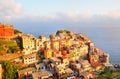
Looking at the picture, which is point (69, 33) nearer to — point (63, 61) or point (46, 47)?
point (46, 47)

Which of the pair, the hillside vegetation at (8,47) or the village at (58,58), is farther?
the hillside vegetation at (8,47)

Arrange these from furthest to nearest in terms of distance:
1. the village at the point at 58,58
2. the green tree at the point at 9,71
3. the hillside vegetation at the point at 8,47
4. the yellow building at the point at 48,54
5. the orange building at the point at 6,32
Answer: the orange building at the point at 6,32, the yellow building at the point at 48,54, the hillside vegetation at the point at 8,47, the village at the point at 58,58, the green tree at the point at 9,71

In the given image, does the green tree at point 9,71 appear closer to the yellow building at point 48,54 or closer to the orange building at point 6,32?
the yellow building at point 48,54

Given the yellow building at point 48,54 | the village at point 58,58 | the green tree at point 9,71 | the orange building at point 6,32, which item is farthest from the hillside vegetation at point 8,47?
the yellow building at point 48,54

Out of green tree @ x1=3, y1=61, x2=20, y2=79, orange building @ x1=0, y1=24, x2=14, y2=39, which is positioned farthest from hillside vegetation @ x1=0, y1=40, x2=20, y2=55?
green tree @ x1=3, y1=61, x2=20, y2=79

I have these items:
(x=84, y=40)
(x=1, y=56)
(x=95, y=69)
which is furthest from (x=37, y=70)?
(x=84, y=40)

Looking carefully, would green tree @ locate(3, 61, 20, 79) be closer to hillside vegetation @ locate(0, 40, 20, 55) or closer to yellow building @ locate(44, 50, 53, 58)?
hillside vegetation @ locate(0, 40, 20, 55)

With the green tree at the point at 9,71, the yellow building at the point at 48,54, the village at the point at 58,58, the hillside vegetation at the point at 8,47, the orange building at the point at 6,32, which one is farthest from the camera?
the orange building at the point at 6,32

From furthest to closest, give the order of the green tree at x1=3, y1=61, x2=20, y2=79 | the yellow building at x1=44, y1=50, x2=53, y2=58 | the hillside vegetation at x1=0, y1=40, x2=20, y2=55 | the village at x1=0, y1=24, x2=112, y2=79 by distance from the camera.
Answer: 1. the yellow building at x1=44, y1=50, x2=53, y2=58
2. the hillside vegetation at x1=0, y1=40, x2=20, y2=55
3. the village at x1=0, y1=24, x2=112, y2=79
4. the green tree at x1=3, y1=61, x2=20, y2=79

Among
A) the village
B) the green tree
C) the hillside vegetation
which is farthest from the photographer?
the hillside vegetation

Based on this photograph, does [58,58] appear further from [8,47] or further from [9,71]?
[9,71]

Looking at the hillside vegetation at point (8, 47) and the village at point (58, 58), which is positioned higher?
the hillside vegetation at point (8, 47)
